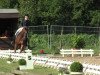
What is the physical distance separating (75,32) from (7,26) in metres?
5.52

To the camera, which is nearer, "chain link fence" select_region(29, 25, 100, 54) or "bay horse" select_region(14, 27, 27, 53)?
"bay horse" select_region(14, 27, 27, 53)

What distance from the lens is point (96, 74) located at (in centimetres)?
1596

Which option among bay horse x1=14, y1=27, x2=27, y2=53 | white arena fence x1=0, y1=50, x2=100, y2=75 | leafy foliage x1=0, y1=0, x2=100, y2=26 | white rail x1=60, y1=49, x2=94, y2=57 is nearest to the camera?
white arena fence x1=0, y1=50, x2=100, y2=75

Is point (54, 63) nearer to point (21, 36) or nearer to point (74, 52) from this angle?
point (21, 36)

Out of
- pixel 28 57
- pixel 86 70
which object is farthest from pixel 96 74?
pixel 28 57

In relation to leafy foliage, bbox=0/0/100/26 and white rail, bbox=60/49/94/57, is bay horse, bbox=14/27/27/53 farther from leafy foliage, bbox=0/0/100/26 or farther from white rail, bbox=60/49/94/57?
leafy foliage, bbox=0/0/100/26

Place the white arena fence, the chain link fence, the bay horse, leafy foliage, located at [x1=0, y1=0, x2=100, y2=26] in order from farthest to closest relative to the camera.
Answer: leafy foliage, located at [x1=0, y1=0, x2=100, y2=26] → the chain link fence → the bay horse → the white arena fence

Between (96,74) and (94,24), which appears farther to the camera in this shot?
(94,24)

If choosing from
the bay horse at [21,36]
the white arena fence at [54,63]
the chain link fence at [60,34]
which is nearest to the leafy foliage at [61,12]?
the chain link fence at [60,34]

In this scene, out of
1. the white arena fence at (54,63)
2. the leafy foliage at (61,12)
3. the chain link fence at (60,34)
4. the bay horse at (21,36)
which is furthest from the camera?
the leafy foliage at (61,12)

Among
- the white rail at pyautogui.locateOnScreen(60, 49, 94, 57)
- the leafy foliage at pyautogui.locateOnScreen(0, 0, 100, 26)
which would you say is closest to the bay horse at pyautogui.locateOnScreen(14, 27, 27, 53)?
the white rail at pyautogui.locateOnScreen(60, 49, 94, 57)

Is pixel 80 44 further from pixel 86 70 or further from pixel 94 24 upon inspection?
pixel 86 70

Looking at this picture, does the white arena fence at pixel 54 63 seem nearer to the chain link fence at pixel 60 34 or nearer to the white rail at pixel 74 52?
the white rail at pixel 74 52

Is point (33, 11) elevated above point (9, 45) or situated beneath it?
elevated above
